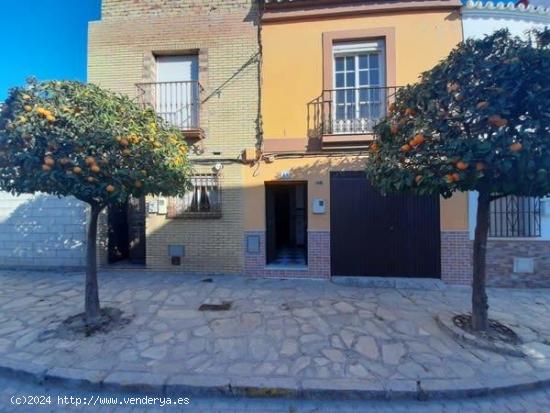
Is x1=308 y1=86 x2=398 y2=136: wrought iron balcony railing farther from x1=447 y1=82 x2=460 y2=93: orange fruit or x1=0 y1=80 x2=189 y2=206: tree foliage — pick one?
x1=0 y1=80 x2=189 y2=206: tree foliage

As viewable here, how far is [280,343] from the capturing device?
399 cm

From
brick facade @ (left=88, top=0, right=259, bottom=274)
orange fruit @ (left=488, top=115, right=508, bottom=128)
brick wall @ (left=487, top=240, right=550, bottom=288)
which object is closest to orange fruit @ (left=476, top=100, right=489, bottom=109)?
orange fruit @ (left=488, top=115, right=508, bottom=128)

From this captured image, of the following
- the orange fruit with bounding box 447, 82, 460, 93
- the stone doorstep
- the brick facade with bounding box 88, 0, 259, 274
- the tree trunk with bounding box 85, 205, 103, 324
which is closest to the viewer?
the stone doorstep

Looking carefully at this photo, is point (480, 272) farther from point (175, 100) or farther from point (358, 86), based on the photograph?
point (175, 100)

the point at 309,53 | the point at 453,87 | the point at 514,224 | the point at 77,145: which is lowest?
the point at 514,224

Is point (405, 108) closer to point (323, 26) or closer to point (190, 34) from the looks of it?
point (323, 26)

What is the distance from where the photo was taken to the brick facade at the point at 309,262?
7.12m

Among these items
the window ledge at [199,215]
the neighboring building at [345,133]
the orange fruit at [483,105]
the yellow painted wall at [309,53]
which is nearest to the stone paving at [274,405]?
the orange fruit at [483,105]

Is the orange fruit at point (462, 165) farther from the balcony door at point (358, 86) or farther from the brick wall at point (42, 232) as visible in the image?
the brick wall at point (42, 232)

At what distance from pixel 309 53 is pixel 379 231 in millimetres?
4722

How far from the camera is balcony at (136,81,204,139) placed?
7668 mm

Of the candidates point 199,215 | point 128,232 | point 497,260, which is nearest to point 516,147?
point 497,260

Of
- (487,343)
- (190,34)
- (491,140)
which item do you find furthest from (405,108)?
(190,34)

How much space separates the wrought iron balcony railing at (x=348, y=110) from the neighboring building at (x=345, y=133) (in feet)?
0.08
